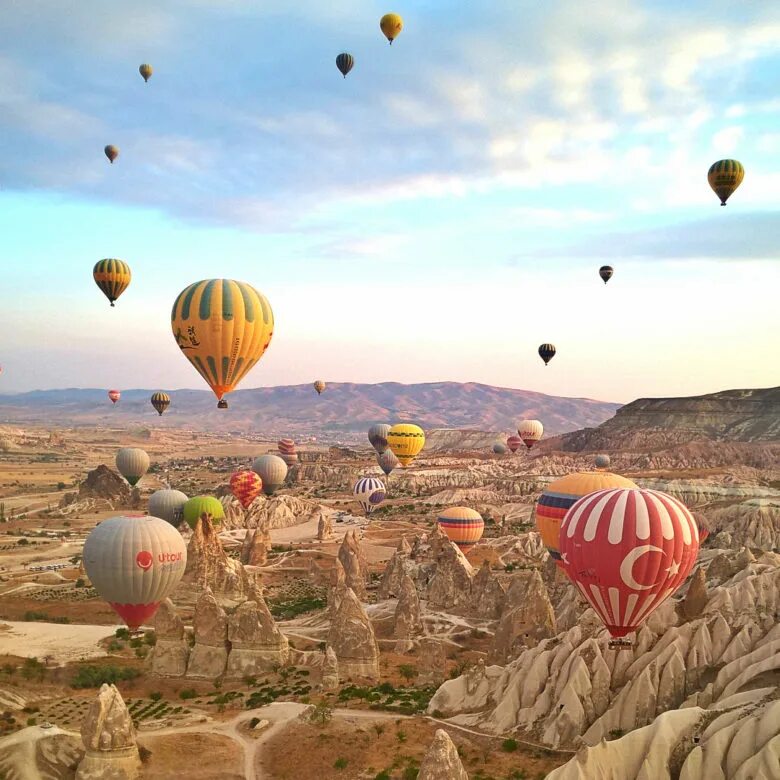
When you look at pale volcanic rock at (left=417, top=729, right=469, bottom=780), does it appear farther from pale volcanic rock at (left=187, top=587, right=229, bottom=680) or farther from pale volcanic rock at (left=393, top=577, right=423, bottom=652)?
pale volcanic rock at (left=393, top=577, right=423, bottom=652)

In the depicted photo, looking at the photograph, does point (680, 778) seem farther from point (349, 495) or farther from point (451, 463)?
point (451, 463)

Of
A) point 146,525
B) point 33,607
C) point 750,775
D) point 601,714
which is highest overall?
point 146,525

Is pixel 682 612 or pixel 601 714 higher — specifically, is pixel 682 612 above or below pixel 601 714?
above

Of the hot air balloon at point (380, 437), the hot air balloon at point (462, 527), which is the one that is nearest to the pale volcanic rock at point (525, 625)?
the hot air balloon at point (462, 527)

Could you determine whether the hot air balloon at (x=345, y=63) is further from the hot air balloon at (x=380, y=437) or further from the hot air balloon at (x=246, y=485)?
the hot air balloon at (x=380, y=437)

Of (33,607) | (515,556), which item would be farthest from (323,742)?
(515,556)

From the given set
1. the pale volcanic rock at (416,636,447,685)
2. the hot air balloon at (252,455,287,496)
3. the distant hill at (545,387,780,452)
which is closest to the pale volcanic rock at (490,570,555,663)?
the pale volcanic rock at (416,636,447,685)

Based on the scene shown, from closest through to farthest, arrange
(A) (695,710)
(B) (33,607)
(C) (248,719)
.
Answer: (A) (695,710)
(C) (248,719)
(B) (33,607)
